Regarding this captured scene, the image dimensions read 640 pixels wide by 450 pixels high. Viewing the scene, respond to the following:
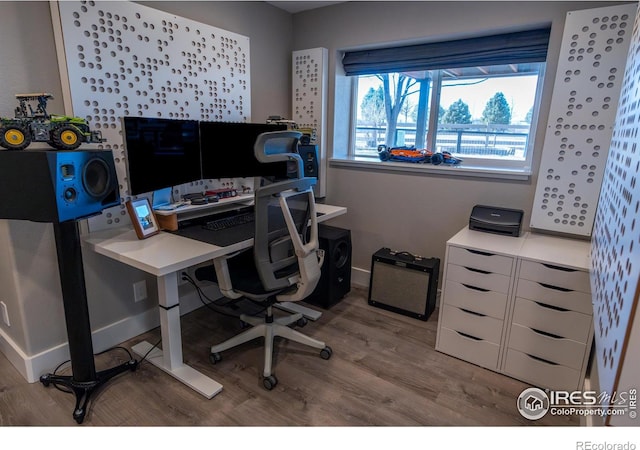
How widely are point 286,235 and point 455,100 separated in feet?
5.74

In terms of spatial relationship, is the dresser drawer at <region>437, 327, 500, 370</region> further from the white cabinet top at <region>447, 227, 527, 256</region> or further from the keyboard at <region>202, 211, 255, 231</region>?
the keyboard at <region>202, 211, 255, 231</region>

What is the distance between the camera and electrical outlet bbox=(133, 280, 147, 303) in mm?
2348

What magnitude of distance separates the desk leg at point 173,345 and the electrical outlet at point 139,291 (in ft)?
1.50

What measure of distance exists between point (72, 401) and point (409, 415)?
1.65 meters

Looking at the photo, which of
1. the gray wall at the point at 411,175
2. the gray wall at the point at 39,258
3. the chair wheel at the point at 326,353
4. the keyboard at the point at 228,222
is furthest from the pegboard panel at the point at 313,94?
the chair wheel at the point at 326,353

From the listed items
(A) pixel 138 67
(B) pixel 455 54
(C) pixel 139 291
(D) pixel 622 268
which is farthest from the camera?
(B) pixel 455 54

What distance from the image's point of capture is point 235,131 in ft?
8.03

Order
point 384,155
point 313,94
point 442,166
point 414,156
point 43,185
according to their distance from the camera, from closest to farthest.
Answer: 1. point 43,185
2. point 442,166
3. point 414,156
4. point 384,155
5. point 313,94

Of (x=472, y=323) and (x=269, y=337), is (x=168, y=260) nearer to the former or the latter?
(x=269, y=337)

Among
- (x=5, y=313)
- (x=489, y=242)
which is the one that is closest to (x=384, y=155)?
(x=489, y=242)

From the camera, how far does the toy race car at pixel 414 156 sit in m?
2.73

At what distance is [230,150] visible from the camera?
2445 mm
